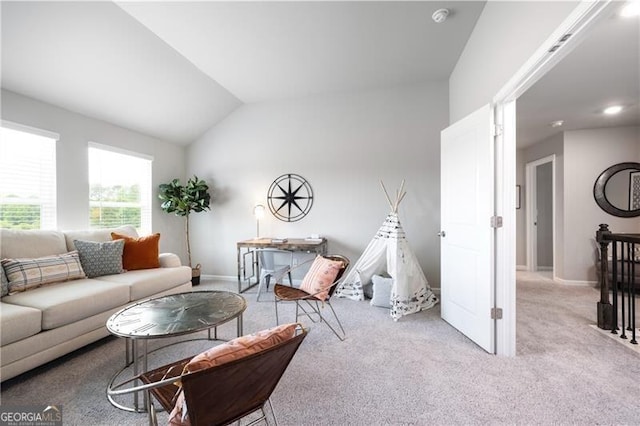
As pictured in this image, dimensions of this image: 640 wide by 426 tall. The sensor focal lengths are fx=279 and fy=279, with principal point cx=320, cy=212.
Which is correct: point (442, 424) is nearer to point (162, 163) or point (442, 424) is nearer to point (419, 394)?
point (419, 394)

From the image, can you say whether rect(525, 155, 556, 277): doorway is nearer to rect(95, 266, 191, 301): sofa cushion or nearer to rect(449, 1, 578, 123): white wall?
rect(449, 1, 578, 123): white wall

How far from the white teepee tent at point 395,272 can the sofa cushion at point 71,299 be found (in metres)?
2.43

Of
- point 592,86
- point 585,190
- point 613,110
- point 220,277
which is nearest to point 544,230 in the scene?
point 585,190

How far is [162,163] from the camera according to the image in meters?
4.45

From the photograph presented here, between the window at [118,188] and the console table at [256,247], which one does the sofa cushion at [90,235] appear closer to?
the window at [118,188]

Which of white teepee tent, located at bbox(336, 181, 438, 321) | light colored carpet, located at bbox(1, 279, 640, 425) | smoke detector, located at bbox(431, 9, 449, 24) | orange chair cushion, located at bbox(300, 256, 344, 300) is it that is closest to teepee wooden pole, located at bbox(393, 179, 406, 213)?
white teepee tent, located at bbox(336, 181, 438, 321)

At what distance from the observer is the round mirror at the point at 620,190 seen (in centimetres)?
396

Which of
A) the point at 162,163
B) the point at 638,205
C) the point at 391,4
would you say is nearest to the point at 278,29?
the point at 391,4

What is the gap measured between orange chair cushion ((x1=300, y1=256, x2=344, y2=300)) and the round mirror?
4266mm

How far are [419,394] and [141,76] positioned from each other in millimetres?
4046

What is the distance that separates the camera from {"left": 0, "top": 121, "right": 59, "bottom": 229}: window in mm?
2680

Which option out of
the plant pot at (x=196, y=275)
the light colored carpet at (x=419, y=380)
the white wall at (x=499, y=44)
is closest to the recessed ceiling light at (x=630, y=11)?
the white wall at (x=499, y=44)

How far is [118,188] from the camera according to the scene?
152 inches

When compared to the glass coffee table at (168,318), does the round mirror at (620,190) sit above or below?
above
